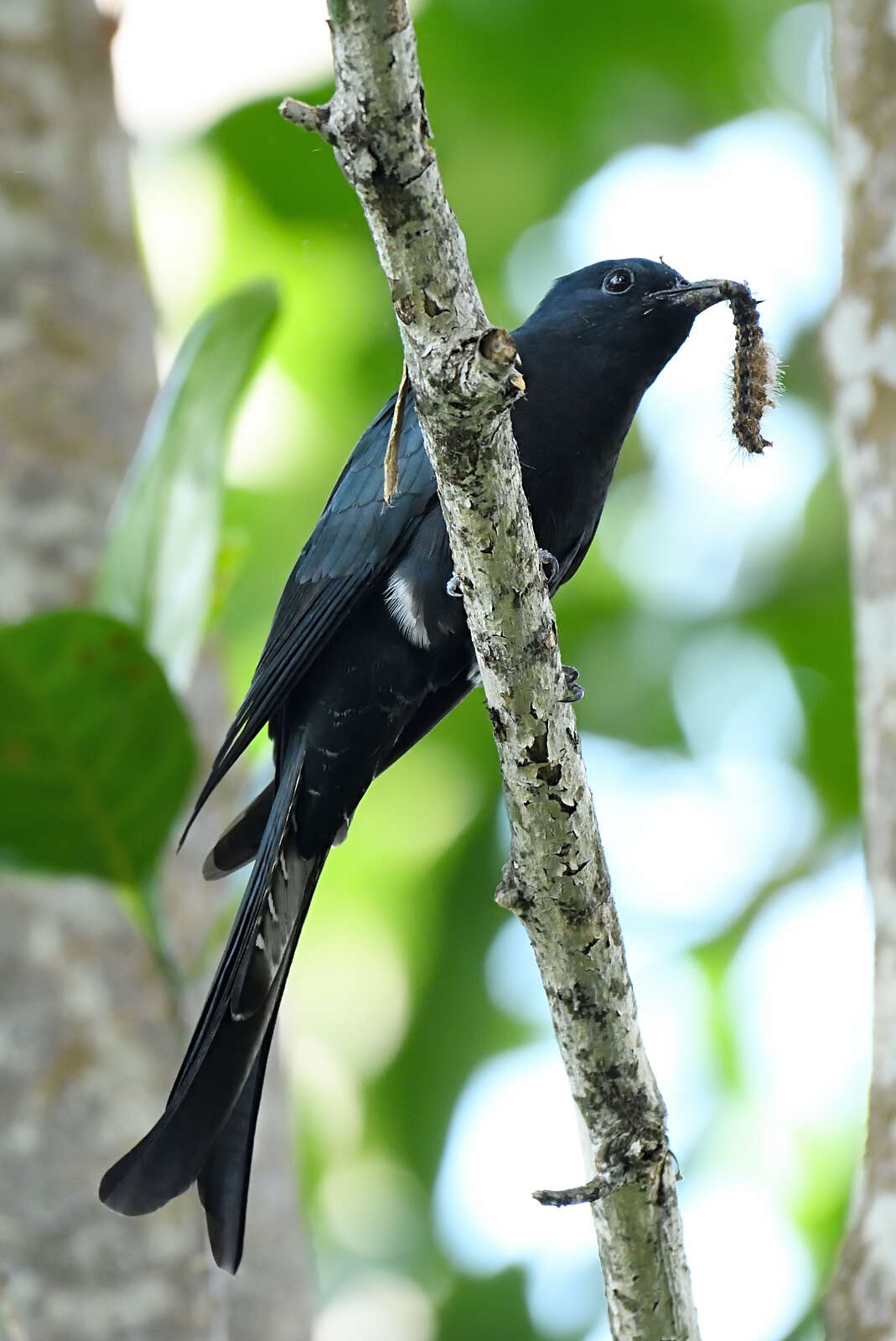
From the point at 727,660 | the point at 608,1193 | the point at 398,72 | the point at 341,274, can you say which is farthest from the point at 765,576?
the point at 398,72

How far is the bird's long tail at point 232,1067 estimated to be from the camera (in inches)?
91.6

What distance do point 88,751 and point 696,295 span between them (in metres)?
1.40

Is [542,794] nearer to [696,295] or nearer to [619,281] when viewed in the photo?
[696,295]

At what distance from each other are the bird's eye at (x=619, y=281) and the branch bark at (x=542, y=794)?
1280 millimetres

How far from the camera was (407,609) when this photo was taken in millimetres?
2793

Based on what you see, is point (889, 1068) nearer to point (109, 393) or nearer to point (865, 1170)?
point (865, 1170)

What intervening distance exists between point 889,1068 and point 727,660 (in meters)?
3.26

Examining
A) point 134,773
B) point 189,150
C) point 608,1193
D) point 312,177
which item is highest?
point 189,150

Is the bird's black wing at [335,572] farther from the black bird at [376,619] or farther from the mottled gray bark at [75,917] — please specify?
the mottled gray bark at [75,917]

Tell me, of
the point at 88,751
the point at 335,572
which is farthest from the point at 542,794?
the point at 335,572

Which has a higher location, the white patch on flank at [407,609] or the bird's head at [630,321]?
the bird's head at [630,321]

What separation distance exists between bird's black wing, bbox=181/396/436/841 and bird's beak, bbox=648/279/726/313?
1.78 ft

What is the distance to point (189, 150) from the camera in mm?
5469

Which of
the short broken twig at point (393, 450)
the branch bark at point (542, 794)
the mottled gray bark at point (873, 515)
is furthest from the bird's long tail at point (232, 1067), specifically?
the short broken twig at point (393, 450)
